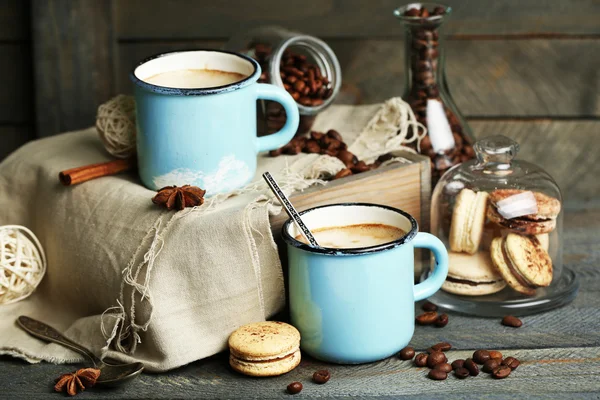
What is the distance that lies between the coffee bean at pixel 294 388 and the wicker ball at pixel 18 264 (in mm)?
474

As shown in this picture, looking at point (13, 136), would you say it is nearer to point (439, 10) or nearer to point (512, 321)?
point (439, 10)

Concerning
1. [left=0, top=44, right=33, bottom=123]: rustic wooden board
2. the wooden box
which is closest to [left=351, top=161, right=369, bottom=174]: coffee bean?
the wooden box

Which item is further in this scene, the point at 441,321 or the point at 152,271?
the point at 441,321

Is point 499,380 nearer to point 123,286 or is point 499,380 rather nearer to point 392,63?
point 123,286

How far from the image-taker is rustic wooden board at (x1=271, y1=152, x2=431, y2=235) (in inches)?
52.0

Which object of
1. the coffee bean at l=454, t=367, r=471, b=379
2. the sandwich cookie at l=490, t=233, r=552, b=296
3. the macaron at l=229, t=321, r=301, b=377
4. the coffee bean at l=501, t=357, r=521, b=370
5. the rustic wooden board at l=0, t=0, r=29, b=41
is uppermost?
the rustic wooden board at l=0, t=0, r=29, b=41

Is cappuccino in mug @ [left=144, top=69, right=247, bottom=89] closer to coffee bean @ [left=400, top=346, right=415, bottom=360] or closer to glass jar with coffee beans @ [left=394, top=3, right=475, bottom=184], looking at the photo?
glass jar with coffee beans @ [left=394, top=3, right=475, bottom=184]

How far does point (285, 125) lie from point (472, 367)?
0.46 m

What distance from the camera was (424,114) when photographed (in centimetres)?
152

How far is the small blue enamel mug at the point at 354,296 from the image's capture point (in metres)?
1.15

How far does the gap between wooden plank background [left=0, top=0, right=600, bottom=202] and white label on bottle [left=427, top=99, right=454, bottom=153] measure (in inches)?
13.8

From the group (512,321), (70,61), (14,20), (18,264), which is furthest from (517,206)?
(14,20)

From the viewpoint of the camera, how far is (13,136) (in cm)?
195

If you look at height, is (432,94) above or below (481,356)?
above
